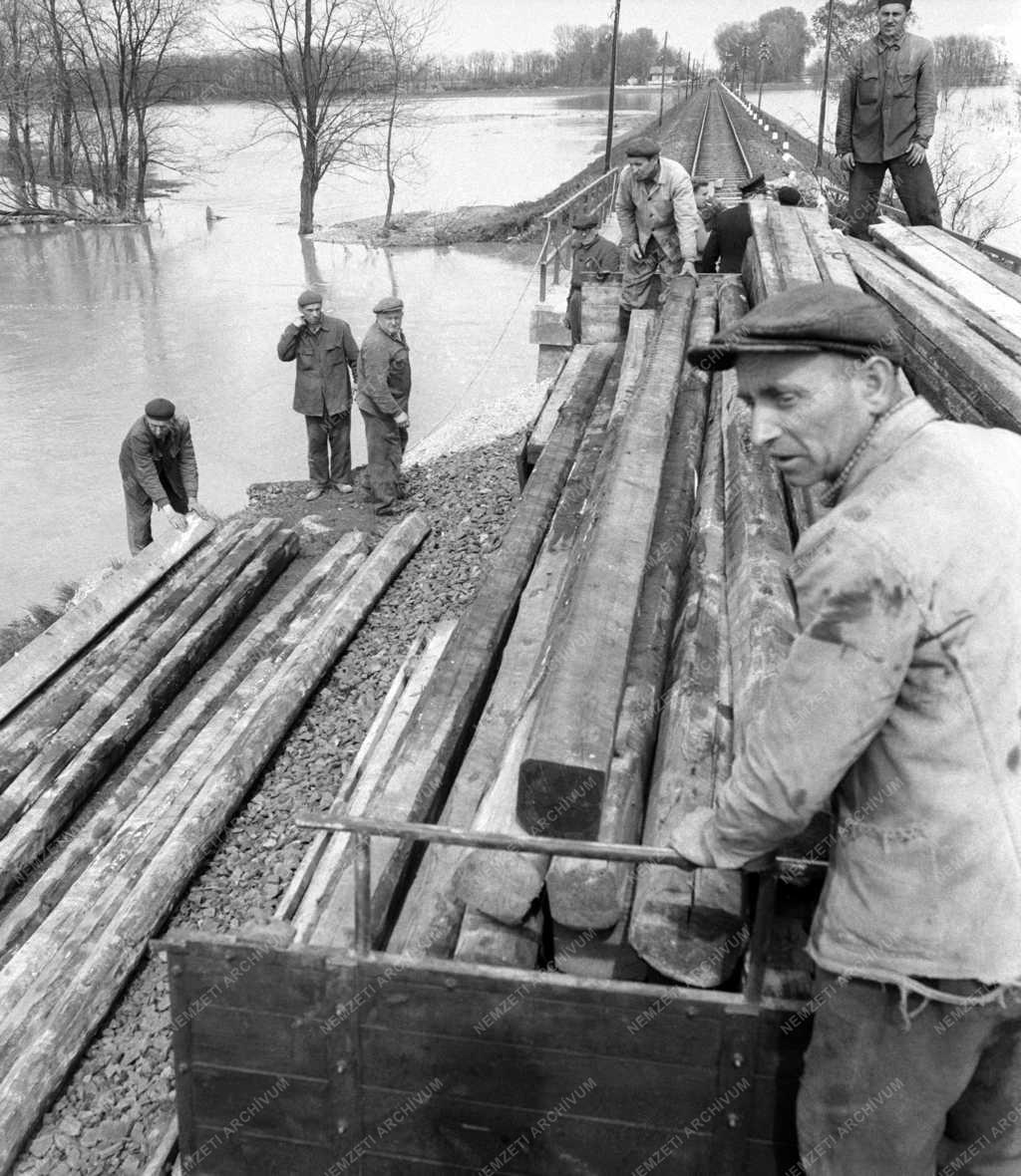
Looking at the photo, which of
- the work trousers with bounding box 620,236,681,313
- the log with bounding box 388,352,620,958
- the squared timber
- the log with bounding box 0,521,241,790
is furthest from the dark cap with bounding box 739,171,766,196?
the squared timber

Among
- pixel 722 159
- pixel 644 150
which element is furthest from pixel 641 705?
pixel 722 159

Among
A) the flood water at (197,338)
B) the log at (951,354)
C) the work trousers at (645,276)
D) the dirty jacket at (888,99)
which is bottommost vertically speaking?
the flood water at (197,338)

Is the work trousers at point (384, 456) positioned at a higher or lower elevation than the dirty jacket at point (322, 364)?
lower

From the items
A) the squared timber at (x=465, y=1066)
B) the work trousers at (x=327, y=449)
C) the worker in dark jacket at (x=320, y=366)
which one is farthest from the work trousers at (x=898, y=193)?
the squared timber at (x=465, y=1066)

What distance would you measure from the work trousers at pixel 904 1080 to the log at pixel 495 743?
0.96m

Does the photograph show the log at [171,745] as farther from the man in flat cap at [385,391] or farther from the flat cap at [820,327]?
the flat cap at [820,327]

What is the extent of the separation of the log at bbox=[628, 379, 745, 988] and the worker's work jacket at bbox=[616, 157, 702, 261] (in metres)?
6.16

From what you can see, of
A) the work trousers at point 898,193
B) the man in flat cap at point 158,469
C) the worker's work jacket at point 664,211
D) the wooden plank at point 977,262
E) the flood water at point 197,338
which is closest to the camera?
the wooden plank at point 977,262

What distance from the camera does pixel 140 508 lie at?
1093 cm

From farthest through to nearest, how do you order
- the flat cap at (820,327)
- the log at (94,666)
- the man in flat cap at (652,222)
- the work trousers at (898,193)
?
the work trousers at (898,193), the man in flat cap at (652,222), the log at (94,666), the flat cap at (820,327)

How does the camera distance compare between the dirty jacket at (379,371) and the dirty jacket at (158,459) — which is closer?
the dirty jacket at (158,459)

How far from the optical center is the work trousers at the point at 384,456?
11930mm

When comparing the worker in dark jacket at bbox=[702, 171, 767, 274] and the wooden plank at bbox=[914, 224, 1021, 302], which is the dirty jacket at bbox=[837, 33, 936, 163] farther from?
the worker in dark jacket at bbox=[702, 171, 767, 274]

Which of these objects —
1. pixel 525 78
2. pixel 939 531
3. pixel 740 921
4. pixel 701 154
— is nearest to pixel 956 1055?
pixel 740 921
